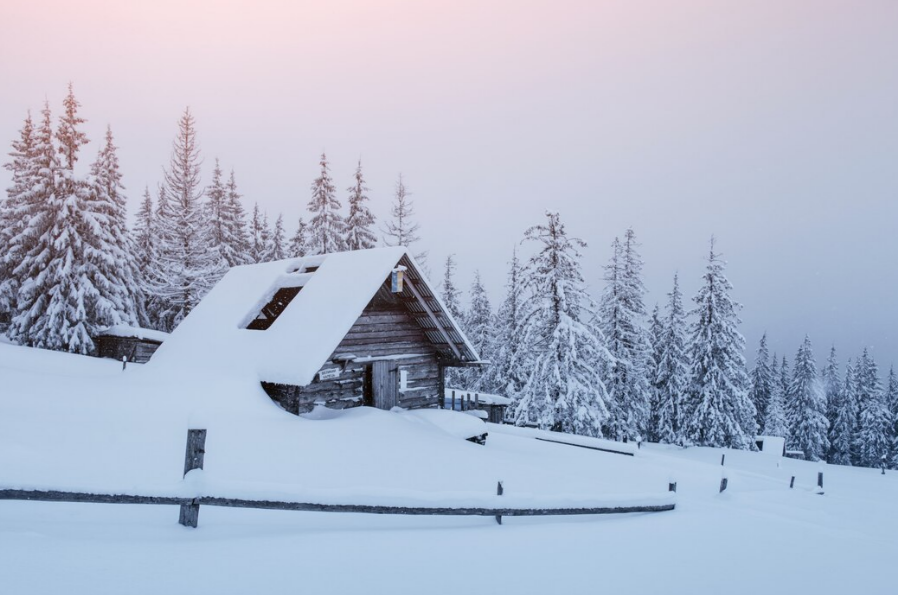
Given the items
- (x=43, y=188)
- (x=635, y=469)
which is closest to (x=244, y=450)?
(x=635, y=469)

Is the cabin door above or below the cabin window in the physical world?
below

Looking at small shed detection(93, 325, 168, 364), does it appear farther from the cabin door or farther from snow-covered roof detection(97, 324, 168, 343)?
the cabin door

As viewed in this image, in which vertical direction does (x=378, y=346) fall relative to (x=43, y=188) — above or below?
below

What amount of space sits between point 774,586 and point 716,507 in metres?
6.10

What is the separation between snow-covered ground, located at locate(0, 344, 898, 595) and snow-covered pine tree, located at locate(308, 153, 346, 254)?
21.2 meters

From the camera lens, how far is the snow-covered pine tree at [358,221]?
3941 centimetres

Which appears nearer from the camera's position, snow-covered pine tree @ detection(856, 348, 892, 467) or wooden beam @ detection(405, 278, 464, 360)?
wooden beam @ detection(405, 278, 464, 360)

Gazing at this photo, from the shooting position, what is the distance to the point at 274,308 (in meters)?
22.3

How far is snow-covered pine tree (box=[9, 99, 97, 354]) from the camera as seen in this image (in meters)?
29.9

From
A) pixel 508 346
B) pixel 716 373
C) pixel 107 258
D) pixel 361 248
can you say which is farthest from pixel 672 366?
pixel 107 258

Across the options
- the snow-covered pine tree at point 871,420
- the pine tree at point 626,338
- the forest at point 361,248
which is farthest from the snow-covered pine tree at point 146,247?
the snow-covered pine tree at point 871,420

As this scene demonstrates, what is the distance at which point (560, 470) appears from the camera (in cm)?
1581

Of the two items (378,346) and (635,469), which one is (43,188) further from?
(635,469)

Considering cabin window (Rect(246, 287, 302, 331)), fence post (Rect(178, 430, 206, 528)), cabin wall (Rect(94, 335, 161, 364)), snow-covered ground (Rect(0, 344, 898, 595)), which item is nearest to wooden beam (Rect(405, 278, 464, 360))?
snow-covered ground (Rect(0, 344, 898, 595))
